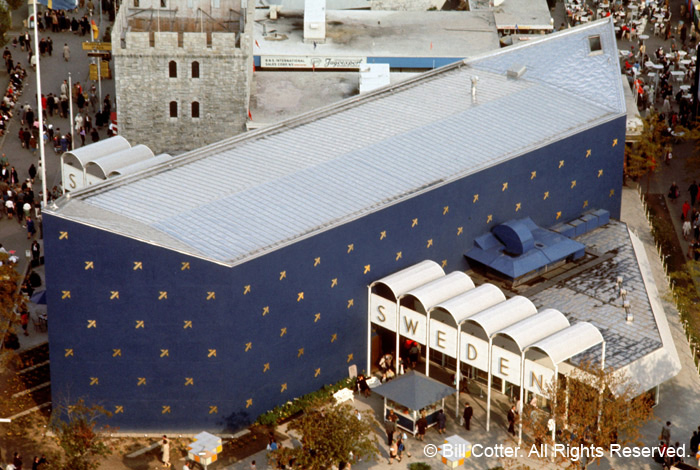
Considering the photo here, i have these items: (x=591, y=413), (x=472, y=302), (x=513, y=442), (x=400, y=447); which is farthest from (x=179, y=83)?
(x=591, y=413)

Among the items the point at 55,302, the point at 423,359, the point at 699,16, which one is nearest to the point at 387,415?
the point at 423,359

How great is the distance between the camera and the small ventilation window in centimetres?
9450

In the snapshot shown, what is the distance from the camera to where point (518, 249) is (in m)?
82.2

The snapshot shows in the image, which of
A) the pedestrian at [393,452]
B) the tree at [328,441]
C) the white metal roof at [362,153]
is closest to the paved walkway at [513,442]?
the pedestrian at [393,452]

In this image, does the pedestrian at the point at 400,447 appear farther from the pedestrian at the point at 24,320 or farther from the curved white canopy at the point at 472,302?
the pedestrian at the point at 24,320

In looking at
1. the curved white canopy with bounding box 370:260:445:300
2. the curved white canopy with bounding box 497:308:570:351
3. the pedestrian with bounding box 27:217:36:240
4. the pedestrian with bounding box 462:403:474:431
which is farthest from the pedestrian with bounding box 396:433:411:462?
the pedestrian with bounding box 27:217:36:240

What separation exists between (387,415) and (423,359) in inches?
253

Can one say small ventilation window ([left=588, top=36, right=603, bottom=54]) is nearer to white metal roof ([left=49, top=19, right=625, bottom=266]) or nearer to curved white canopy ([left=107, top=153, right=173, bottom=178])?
white metal roof ([left=49, top=19, right=625, bottom=266])

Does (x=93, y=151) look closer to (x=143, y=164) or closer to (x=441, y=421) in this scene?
(x=143, y=164)

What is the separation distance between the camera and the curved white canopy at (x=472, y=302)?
74.6 metres

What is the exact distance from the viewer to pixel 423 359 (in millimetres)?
80312

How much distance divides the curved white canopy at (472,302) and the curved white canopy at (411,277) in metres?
Answer: 2.36

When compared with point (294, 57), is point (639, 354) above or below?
below

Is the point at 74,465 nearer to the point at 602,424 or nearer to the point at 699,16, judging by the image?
the point at 602,424
